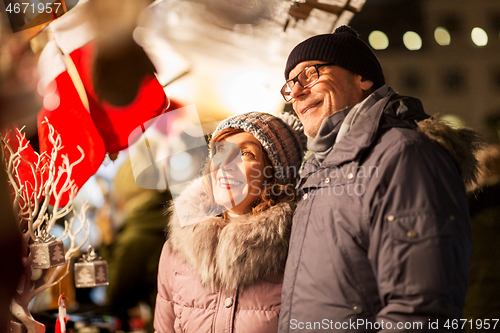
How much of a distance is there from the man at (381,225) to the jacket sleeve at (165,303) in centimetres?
65

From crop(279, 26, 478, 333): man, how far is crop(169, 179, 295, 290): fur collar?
0.15m

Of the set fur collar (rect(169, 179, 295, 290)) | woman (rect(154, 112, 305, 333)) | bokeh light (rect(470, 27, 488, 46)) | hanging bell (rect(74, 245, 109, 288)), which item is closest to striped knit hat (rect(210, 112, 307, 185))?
woman (rect(154, 112, 305, 333))

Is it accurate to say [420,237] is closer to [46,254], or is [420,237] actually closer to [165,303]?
[165,303]

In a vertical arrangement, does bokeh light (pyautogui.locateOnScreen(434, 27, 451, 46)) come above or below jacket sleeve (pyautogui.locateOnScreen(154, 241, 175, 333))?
above

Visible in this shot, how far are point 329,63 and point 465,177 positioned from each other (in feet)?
2.11

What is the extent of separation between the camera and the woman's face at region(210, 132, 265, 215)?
148 cm

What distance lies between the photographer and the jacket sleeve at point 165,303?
1.54m

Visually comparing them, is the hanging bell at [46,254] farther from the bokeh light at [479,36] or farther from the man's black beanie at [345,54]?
the bokeh light at [479,36]

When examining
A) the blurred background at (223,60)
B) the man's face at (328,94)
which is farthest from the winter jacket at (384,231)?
the blurred background at (223,60)

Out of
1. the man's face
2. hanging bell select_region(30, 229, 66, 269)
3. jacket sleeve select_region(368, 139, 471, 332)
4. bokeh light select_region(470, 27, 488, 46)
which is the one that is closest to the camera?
jacket sleeve select_region(368, 139, 471, 332)

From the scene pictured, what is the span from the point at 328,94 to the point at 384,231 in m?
0.60

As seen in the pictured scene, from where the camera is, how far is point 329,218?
102cm

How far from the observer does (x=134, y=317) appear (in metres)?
2.46

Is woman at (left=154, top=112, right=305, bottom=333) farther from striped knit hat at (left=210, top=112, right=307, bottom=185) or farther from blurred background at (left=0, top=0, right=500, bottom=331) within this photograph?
blurred background at (left=0, top=0, right=500, bottom=331)
